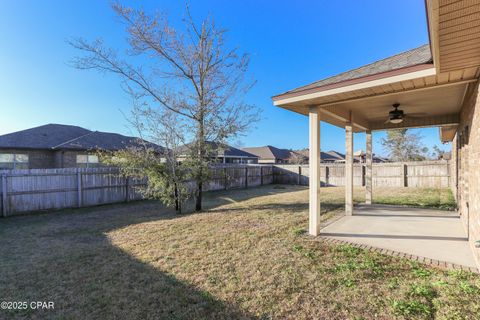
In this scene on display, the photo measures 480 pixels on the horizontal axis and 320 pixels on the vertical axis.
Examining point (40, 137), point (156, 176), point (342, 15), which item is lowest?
point (156, 176)

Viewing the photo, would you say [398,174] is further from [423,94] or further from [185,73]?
[185,73]

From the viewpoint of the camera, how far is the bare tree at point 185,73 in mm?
8094

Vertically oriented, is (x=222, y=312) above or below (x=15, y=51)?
below

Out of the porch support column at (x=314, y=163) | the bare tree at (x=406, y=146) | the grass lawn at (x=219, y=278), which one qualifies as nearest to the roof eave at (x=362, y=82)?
the porch support column at (x=314, y=163)

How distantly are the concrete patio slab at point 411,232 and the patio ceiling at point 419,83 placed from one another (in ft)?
8.61

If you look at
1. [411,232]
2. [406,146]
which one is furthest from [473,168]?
[406,146]

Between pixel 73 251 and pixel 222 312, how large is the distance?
134 inches

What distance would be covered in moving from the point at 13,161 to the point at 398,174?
71.2 feet

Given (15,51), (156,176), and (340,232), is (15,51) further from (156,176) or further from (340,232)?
(340,232)

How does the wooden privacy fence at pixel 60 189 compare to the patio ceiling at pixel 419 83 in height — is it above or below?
below

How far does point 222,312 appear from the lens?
2.48 metres

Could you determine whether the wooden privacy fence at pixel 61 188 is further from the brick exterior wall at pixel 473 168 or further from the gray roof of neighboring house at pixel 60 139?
the brick exterior wall at pixel 473 168

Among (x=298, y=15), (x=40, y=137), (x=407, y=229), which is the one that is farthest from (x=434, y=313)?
(x=40, y=137)

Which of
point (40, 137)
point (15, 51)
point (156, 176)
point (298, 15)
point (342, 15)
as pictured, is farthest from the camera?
point (40, 137)
